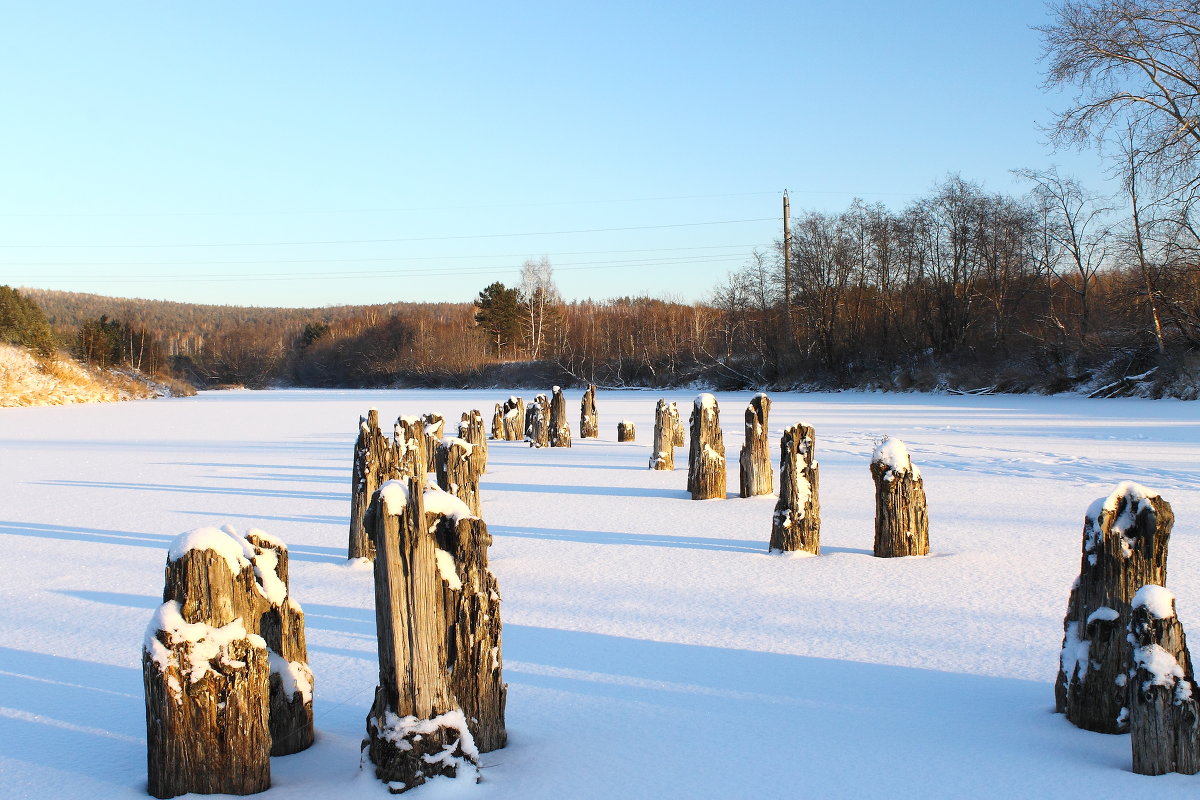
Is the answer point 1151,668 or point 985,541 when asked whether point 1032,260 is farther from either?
point 1151,668

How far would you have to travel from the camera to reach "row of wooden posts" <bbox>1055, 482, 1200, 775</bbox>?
2.66m

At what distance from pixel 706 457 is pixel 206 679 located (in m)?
6.60

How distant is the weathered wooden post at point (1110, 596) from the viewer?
3049 mm

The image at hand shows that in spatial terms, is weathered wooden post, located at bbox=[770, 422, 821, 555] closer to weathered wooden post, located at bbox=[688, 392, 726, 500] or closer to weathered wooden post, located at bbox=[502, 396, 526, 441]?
weathered wooden post, located at bbox=[688, 392, 726, 500]

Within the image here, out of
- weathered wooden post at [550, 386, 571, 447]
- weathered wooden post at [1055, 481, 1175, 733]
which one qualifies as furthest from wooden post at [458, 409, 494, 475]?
weathered wooden post at [1055, 481, 1175, 733]

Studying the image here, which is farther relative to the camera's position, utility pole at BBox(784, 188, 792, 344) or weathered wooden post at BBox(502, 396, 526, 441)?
utility pole at BBox(784, 188, 792, 344)

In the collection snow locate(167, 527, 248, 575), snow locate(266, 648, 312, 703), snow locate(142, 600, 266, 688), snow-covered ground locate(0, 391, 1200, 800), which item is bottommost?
snow-covered ground locate(0, 391, 1200, 800)

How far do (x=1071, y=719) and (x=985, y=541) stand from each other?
359cm

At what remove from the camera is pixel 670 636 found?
434 cm

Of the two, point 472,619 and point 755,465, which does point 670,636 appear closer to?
point 472,619

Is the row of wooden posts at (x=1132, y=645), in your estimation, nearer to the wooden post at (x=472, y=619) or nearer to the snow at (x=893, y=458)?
the wooden post at (x=472, y=619)

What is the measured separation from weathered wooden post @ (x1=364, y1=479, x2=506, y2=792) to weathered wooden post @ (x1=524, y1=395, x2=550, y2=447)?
12184mm

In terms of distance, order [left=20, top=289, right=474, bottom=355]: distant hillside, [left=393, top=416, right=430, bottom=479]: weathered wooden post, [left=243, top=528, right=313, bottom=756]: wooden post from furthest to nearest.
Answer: [left=20, top=289, right=474, bottom=355]: distant hillside, [left=393, top=416, right=430, bottom=479]: weathered wooden post, [left=243, top=528, right=313, bottom=756]: wooden post

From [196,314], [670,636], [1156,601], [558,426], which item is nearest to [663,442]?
[558,426]
